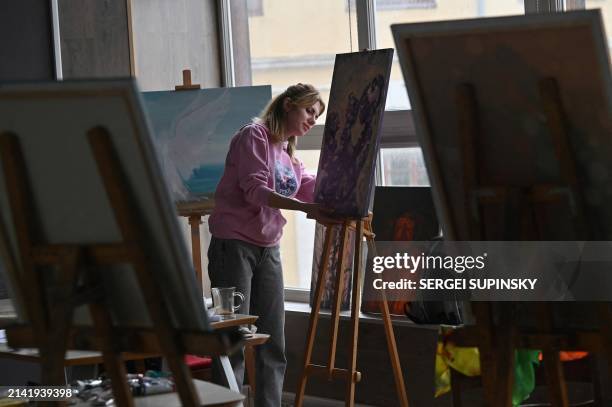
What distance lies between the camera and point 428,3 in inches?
192

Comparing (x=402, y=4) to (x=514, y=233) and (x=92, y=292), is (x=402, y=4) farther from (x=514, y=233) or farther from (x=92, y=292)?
(x=92, y=292)

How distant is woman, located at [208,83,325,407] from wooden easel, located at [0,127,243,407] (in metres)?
1.95

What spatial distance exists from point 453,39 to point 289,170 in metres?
2.32

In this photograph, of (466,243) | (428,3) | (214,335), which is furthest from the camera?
(428,3)

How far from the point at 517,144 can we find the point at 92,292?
948mm

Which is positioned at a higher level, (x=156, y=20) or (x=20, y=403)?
(x=156, y=20)

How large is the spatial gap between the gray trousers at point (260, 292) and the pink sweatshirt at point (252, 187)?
0.19 feet

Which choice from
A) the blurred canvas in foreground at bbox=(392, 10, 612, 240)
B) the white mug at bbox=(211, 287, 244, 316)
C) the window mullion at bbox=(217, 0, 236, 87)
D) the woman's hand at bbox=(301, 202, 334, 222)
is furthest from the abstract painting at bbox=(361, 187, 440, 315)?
the blurred canvas in foreground at bbox=(392, 10, 612, 240)

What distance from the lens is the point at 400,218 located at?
468cm

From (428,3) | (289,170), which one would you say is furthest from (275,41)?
(289,170)

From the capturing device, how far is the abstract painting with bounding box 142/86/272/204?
517 cm

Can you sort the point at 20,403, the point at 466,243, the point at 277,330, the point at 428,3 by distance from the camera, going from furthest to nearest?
1. the point at 428,3
2. the point at 277,330
3. the point at 20,403
4. the point at 466,243

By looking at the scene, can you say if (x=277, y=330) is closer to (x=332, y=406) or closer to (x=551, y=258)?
(x=332, y=406)

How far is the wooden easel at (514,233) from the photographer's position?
6.66 feet
